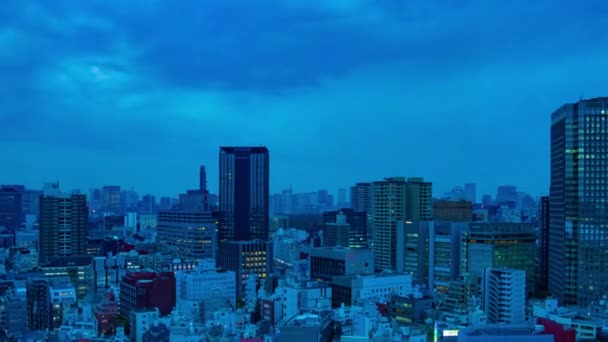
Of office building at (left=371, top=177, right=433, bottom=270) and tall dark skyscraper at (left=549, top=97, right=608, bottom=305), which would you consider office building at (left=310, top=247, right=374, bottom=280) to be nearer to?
office building at (left=371, top=177, right=433, bottom=270)

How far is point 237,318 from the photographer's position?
14828 millimetres

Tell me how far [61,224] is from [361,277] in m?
18.0

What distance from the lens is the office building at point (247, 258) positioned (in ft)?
83.9

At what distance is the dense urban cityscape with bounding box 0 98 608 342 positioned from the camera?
44.1 feet

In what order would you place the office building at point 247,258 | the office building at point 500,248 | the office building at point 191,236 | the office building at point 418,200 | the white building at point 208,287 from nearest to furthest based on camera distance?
the white building at point 208,287 < the office building at point 500,248 < the office building at point 247,258 < the office building at point 418,200 < the office building at point 191,236

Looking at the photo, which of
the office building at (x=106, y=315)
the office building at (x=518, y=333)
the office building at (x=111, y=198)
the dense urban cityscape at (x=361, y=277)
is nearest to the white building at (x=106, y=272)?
the dense urban cityscape at (x=361, y=277)

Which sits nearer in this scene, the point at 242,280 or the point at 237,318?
the point at 237,318

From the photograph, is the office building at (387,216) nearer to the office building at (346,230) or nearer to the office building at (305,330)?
the office building at (346,230)

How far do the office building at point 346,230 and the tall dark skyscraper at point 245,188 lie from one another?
4244 millimetres

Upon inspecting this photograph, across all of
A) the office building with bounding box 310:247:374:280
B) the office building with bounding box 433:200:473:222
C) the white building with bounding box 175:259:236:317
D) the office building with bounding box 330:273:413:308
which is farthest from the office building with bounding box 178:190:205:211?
the office building with bounding box 330:273:413:308

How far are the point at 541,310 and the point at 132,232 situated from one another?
36875mm

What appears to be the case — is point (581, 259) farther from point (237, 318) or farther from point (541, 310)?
point (237, 318)

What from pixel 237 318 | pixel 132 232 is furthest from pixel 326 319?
pixel 132 232

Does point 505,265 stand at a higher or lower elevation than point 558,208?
lower
